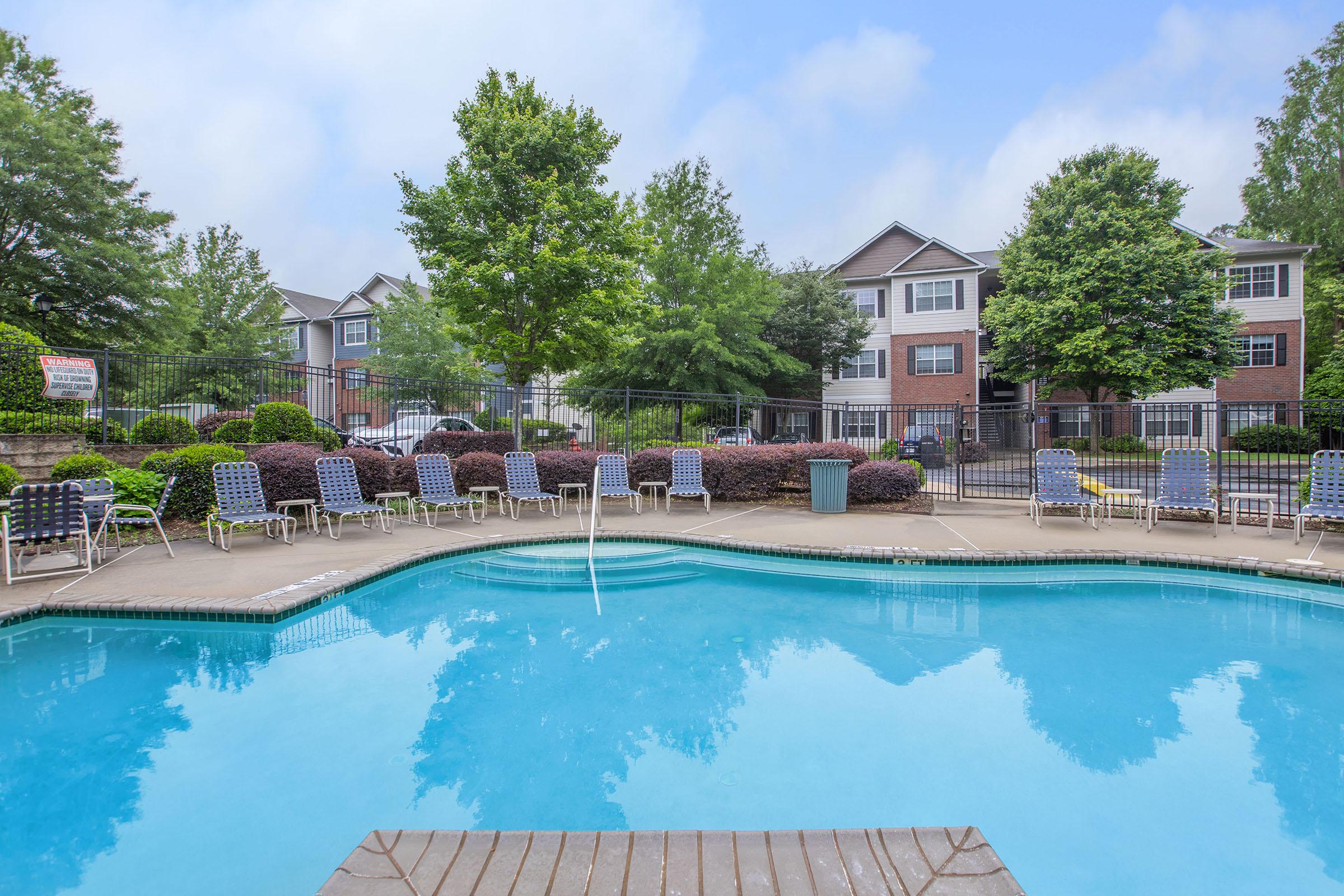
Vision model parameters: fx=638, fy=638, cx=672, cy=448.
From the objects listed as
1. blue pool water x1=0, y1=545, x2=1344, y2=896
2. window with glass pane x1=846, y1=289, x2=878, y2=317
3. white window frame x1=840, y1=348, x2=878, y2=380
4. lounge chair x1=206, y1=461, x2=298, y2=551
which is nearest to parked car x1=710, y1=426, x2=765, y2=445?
lounge chair x1=206, y1=461, x2=298, y2=551

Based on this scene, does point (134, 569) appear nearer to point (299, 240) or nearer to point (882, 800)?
point (882, 800)

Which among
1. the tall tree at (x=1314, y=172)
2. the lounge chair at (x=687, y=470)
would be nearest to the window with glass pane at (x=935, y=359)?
the tall tree at (x=1314, y=172)

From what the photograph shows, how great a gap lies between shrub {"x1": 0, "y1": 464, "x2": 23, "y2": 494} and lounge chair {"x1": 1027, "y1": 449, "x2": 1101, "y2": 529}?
14.9 metres

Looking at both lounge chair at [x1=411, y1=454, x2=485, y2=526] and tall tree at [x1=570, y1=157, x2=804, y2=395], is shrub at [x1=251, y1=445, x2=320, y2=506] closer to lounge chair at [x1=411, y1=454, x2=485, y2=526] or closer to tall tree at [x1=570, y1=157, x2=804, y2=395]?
lounge chair at [x1=411, y1=454, x2=485, y2=526]

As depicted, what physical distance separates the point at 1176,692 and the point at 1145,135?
28.5 meters

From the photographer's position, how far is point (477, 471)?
502 inches

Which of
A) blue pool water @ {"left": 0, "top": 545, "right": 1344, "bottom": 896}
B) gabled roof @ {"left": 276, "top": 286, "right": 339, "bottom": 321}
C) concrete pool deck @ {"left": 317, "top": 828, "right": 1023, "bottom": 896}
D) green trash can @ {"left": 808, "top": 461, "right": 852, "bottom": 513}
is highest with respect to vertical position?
gabled roof @ {"left": 276, "top": 286, "right": 339, "bottom": 321}

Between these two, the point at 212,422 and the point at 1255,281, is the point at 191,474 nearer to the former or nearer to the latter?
the point at 212,422

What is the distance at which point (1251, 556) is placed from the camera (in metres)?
7.81

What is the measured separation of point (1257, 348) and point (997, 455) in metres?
16.5

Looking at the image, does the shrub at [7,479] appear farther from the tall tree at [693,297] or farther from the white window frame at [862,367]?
the white window frame at [862,367]

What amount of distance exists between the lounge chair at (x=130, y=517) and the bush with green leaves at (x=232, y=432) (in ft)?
7.50

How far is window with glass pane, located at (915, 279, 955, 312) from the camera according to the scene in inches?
1177

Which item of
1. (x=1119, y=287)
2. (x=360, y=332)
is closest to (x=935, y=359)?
(x=1119, y=287)
